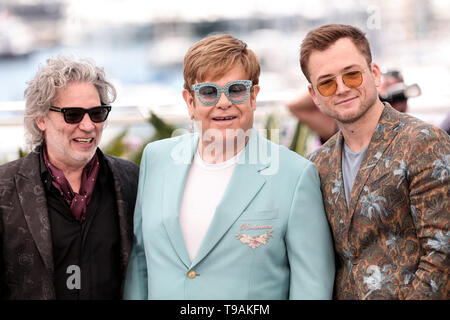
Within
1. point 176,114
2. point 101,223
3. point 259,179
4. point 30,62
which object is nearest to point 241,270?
point 259,179

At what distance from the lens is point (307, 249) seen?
2381 millimetres

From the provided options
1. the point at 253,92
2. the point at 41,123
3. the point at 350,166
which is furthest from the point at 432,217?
the point at 41,123

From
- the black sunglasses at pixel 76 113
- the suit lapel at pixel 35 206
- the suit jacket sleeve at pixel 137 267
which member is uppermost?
the black sunglasses at pixel 76 113

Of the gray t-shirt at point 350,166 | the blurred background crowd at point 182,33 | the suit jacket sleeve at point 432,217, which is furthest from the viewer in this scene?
the blurred background crowd at point 182,33

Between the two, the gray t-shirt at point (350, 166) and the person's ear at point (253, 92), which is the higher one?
the person's ear at point (253, 92)

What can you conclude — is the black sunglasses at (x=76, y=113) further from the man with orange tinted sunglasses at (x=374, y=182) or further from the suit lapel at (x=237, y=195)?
the man with orange tinted sunglasses at (x=374, y=182)

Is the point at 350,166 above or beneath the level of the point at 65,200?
above

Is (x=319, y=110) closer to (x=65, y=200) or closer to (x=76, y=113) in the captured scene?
(x=76, y=113)

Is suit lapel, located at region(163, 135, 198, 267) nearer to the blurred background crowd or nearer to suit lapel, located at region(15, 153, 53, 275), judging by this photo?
suit lapel, located at region(15, 153, 53, 275)

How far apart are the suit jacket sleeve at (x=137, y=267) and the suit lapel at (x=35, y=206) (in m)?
0.38

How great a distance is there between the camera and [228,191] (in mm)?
2463

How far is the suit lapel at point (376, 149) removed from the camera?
7.61 ft

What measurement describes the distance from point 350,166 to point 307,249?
415 millimetres

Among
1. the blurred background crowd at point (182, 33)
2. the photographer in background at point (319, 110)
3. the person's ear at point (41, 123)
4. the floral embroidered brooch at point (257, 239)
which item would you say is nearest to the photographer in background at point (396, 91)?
the photographer in background at point (319, 110)
